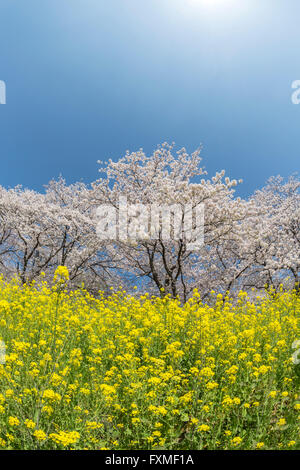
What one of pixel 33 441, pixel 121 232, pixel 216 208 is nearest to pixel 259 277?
pixel 216 208

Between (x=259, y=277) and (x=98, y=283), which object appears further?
(x=98, y=283)

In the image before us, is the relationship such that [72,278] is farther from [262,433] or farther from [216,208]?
[262,433]

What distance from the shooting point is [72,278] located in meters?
17.7

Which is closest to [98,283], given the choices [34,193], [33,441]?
[34,193]

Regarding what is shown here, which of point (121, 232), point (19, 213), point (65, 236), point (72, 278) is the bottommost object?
point (72, 278)

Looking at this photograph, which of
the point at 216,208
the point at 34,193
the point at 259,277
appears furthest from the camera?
Result: the point at 34,193

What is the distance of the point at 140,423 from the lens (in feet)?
10.6

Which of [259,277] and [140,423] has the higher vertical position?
[259,277]

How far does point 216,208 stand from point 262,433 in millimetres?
10413

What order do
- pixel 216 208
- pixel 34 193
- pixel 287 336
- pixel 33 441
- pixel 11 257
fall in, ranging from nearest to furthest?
pixel 33 441 < pixel 287 336 < pixel 216 208 < pixel 11 257 < pixel 34 193
